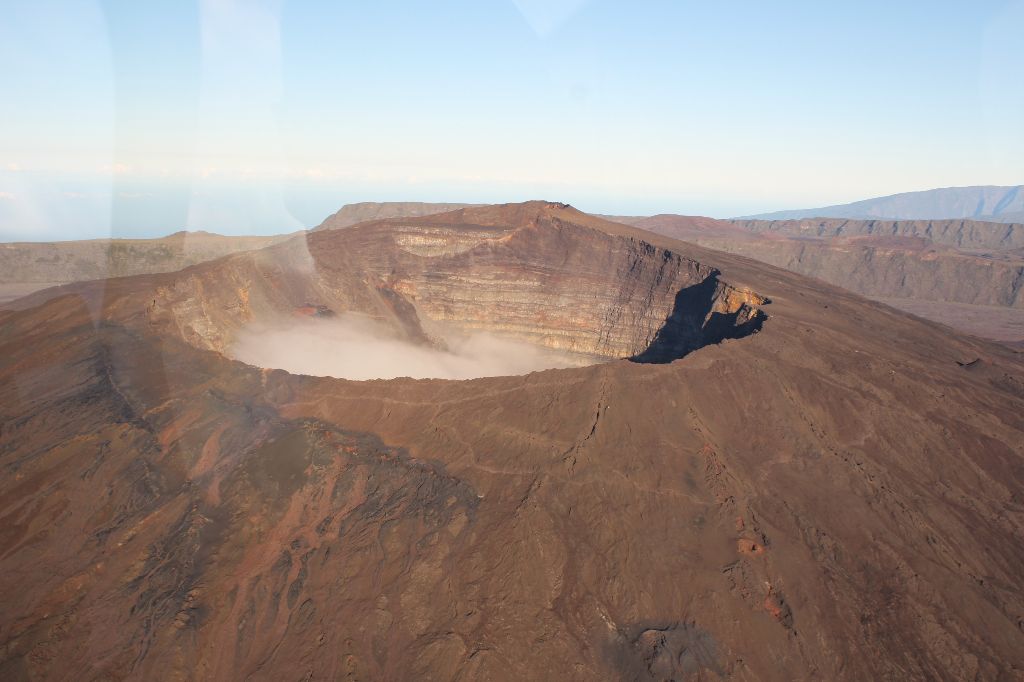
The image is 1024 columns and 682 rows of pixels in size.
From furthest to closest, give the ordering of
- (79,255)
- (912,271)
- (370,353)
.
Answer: (912,271) < (79,255) < (370,353)

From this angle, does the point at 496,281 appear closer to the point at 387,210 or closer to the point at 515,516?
the point at 515,516

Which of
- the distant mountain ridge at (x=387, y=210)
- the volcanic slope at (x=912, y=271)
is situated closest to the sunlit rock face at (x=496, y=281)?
the volcanic slope at (x=912, y=271)

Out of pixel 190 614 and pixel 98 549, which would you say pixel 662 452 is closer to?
pixel 190 614

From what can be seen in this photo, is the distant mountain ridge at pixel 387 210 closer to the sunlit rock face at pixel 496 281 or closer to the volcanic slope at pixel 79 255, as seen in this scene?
the volcanic slope at pixel 79 255

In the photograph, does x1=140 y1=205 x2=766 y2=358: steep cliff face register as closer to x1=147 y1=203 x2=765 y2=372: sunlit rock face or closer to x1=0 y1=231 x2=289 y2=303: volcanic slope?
x1=147 y1=203 x2=765 y2=372: sunlit rock face

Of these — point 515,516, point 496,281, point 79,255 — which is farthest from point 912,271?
point 79,255

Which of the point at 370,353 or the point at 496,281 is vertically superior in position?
the point at 496,281
